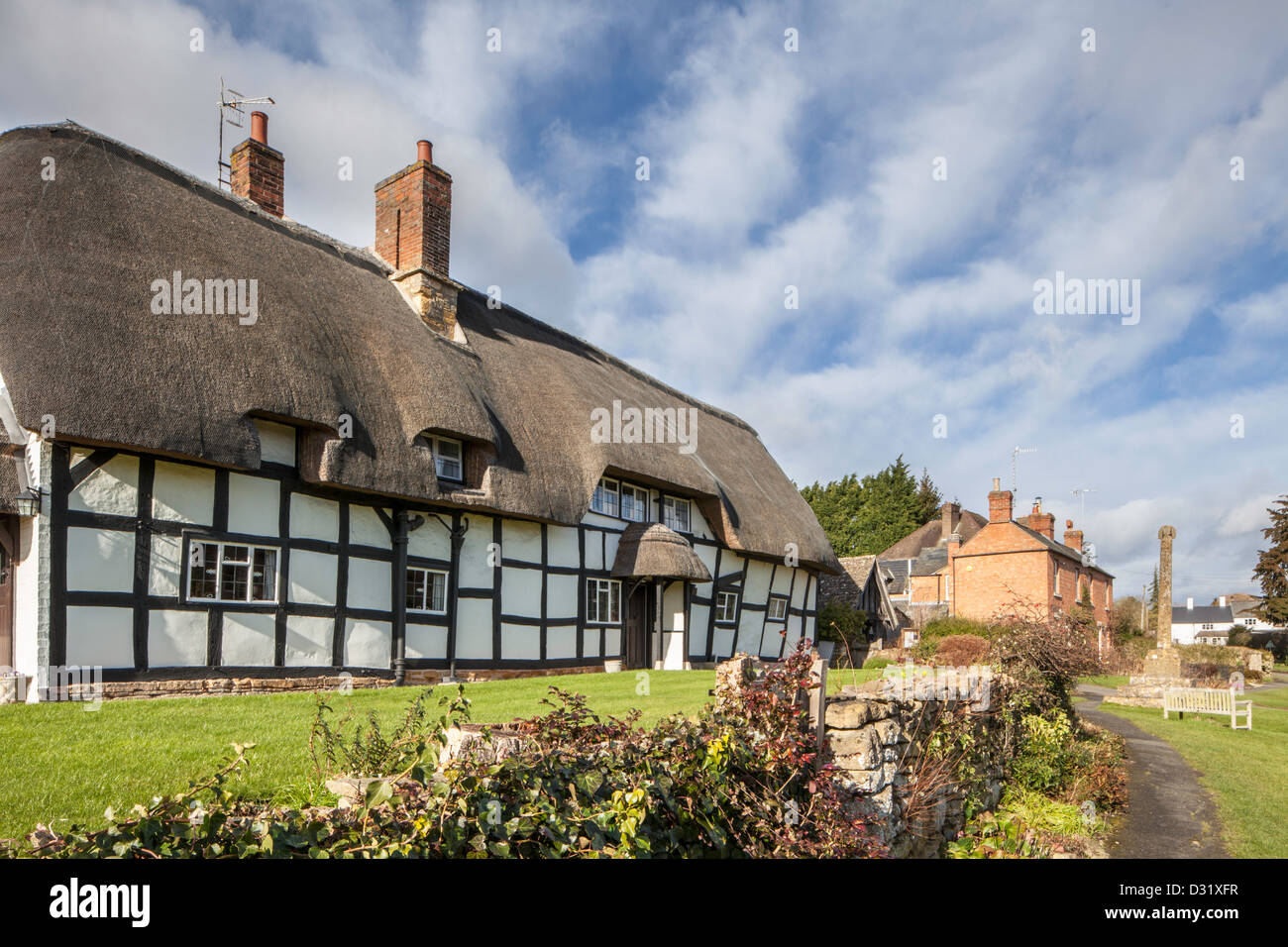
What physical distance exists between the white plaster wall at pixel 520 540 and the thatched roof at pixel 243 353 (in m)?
0.56

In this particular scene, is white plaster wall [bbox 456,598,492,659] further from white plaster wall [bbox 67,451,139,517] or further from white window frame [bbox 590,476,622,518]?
white plaster wall [bbox 67,451,139,517]

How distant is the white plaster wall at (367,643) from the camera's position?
12695 mm

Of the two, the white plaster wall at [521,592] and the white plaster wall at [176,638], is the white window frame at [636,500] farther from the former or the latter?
the white plaster wall at [176,638]

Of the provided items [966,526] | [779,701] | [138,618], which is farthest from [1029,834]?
[966,526]

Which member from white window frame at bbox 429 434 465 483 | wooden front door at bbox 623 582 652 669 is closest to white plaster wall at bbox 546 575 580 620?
wooden front door at bbox 623 582 652 669

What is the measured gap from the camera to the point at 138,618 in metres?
10.4

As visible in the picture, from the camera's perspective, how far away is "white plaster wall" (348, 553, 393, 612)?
12852mm

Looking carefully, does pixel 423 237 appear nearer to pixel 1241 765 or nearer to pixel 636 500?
pixel 636 500

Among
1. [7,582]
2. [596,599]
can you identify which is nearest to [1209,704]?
[596,599]

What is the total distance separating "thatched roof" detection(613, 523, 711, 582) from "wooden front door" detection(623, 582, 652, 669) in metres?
0.96

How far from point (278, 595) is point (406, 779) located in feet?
29.7

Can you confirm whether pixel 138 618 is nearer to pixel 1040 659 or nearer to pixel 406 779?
pixel 406 779

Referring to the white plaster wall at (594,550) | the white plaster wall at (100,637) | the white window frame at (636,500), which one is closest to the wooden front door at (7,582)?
the white plaster wall at (100,637)

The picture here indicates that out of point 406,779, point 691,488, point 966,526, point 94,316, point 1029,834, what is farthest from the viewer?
point 966,526
